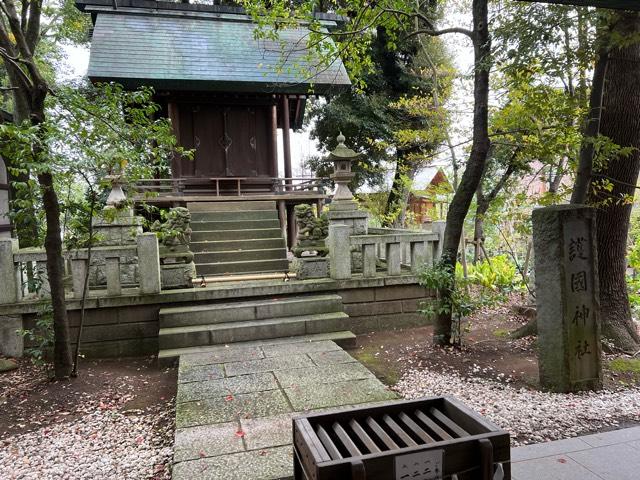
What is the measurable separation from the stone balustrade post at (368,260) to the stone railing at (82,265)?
3129 millimetres

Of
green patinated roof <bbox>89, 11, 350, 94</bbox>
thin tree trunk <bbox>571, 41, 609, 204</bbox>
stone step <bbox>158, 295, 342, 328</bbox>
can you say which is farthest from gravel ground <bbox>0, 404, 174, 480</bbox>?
green patinated roof <bbox>89, 11, 350, 94</bbox>

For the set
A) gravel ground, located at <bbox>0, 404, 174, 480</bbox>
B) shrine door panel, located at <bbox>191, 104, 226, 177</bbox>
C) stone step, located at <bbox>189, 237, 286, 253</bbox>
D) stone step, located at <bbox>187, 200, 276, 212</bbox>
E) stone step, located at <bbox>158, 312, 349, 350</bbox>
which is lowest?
gravel ground, located at <bbox>0, 404, 174, 480</bbox>

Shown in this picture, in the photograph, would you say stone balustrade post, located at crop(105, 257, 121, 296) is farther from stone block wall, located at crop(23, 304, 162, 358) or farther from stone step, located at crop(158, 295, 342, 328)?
stone step, located at crop(158, 295, 342, 328)

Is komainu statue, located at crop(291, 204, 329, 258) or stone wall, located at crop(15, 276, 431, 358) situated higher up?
komainu statue, located at crop(291, 204, 329, 258)

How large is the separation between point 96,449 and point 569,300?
4.44m

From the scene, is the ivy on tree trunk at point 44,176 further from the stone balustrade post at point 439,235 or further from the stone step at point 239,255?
the stone balustrade post at point 439,235

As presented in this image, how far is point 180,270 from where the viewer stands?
664 centimetres

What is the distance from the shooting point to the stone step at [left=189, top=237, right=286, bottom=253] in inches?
341

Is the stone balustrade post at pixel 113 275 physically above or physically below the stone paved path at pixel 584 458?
above

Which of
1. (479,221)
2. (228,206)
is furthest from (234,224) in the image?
(479,221)

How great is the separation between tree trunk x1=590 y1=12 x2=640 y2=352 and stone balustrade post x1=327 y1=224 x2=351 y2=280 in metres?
3.43

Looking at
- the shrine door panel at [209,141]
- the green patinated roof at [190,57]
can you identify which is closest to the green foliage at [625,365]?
the green patinated roof at [190,57]

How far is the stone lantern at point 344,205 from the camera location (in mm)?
7709

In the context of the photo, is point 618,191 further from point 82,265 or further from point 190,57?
point 190,57
